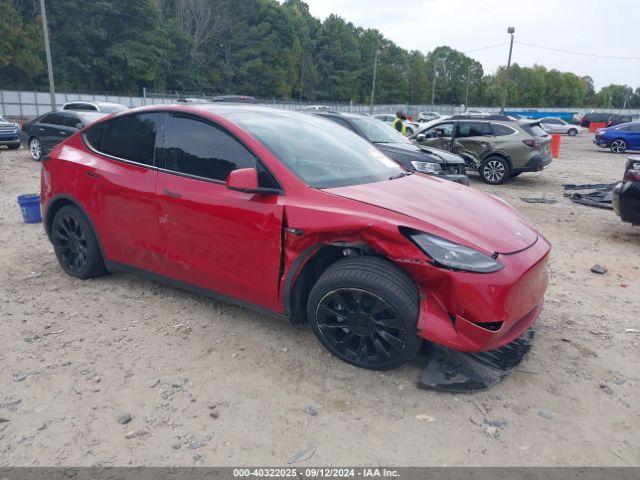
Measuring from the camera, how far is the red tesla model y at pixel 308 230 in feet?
9.60

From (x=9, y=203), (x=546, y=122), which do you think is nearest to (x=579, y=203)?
(x=9, y=203)

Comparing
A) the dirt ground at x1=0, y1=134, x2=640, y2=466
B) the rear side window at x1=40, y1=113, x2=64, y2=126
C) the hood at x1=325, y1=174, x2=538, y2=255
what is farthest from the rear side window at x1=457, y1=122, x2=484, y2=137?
the rear side window at x1=40, y1=113, x2=64, y2=126

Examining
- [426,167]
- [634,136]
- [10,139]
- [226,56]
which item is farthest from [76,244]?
[226,56]

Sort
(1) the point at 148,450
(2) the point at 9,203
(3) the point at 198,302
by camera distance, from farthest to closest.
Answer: (2) the point at 9,203 < (3) the point at 198,302 < (1) the point at 148,450

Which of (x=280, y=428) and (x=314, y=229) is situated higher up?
(x=314, y=229)

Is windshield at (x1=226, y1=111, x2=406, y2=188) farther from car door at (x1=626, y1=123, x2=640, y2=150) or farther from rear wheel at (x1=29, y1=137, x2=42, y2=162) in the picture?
car door at (x1=626, y1=123, x2=640, y2=150)

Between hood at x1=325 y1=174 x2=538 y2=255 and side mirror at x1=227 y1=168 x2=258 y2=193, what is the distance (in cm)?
49

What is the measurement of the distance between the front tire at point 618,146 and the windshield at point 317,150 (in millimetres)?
21672

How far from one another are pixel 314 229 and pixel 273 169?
0.56m

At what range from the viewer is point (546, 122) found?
130ft

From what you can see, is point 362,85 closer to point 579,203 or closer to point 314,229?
point 579,203

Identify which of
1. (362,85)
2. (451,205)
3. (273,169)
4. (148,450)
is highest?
(362,85)

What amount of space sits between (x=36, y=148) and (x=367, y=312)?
45.8 ft

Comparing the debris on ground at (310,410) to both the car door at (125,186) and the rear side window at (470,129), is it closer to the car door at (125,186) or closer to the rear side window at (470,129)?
the car door at (125,186)
